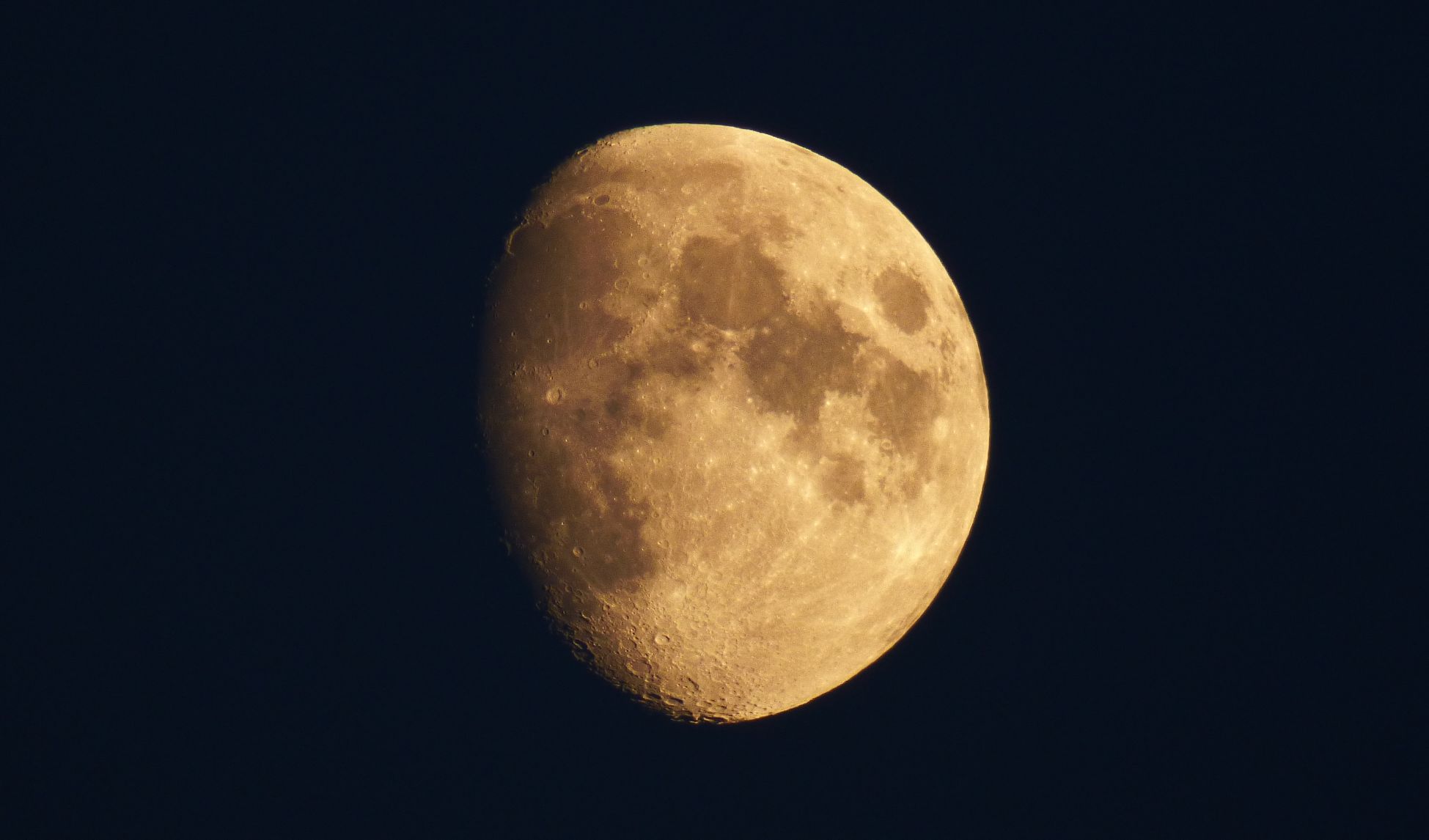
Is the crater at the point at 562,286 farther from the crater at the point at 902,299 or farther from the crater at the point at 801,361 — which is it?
the crater at the point at 902,299

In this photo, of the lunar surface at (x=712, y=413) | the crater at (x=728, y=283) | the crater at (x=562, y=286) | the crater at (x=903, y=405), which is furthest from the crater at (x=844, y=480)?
the crater at (x=562, y=286)

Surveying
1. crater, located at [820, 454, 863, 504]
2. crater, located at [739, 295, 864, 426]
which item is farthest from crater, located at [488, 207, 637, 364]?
crater, located at [820, 454, 863, 504]

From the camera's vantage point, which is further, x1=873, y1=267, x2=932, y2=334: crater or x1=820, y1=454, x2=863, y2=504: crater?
x1=873, y1=267, x2=932, y2=334: crater

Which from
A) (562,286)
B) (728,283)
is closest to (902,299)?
(728,283)

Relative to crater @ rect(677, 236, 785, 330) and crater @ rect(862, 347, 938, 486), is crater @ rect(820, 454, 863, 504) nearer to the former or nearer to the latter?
crater @ rect(862, 347, 938, 486)

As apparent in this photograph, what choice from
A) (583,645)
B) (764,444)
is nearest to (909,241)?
(764,444)

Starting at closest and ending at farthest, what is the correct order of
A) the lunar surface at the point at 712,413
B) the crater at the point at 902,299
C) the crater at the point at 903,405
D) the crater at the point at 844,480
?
the lunar surface at the point at 712,413 → the crater at the point at 844,480 → the crater at the point at 903,405 → the crater at the point at 902,299

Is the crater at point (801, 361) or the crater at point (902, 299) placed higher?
the crater at point (902, 299)

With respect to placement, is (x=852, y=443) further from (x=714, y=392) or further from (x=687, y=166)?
(x=687, y=166)
